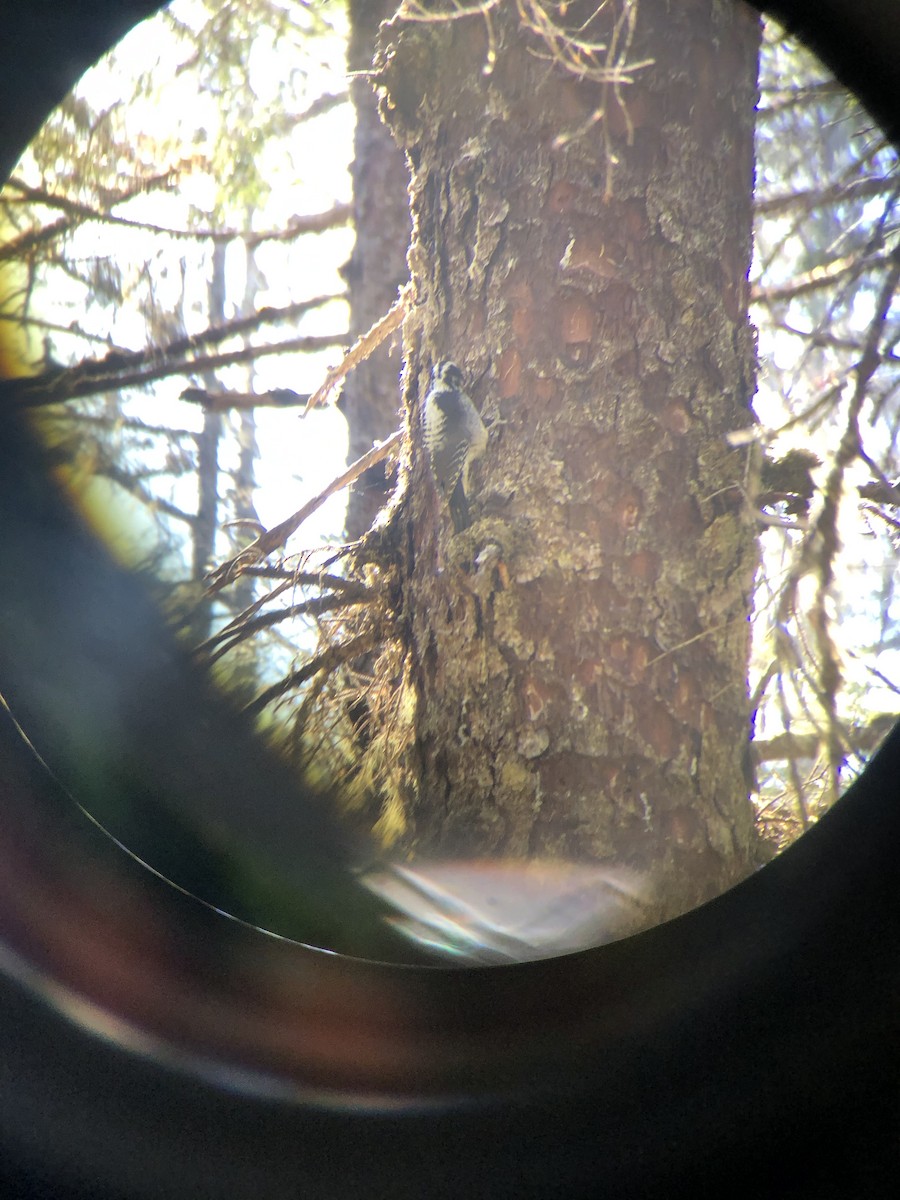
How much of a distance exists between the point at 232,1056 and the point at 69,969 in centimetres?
15

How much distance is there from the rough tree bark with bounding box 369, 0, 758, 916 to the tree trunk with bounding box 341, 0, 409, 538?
0.02 metres

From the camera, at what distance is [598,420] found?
0.54 meters

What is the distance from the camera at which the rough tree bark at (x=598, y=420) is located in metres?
0.52

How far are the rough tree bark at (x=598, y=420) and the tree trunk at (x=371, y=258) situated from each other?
0.6 inches

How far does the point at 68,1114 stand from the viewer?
1.76 feet

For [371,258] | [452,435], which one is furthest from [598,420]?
[371,258]

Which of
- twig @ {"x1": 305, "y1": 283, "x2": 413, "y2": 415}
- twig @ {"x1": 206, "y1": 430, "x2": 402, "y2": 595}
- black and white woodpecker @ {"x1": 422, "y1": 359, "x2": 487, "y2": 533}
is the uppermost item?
twig @ {"x1": 305, "y1": 283, "x2": 413, "y2": 415}

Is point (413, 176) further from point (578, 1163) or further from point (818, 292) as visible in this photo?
point (578, 1163)

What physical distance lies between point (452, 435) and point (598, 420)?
110 mm

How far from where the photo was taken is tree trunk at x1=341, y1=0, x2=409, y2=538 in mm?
534

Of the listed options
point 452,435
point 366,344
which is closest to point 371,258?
point 366,344

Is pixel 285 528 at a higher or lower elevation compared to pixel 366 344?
lower

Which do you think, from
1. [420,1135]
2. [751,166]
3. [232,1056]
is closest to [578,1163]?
[420,1135]

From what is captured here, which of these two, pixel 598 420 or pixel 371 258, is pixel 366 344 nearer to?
pixel 371 258
